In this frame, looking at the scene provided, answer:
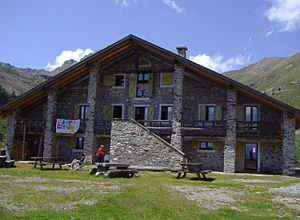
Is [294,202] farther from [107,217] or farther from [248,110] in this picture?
[248,110]

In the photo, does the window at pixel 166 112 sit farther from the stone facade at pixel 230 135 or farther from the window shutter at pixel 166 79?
the stone facade at pixel 230 135

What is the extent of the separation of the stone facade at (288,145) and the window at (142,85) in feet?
33.7

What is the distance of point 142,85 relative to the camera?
23.0 metres

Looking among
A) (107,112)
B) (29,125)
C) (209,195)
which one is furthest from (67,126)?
Answer: (209,195)

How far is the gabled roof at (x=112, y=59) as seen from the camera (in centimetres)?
1872

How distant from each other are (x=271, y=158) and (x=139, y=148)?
9011 millimetres

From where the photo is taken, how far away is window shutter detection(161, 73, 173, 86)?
22169mm

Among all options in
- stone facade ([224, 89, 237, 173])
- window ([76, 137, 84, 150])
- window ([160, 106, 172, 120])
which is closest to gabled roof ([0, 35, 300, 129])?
stone facade ([224, 89, 237, 173])

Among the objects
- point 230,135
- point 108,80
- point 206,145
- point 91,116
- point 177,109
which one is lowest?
point 206,145

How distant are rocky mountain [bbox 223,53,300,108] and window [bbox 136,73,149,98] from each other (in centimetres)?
4023

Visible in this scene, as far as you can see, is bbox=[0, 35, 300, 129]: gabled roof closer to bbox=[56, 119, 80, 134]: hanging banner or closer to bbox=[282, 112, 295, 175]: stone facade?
bbox=[282, 112, 295, 175]: stone facade

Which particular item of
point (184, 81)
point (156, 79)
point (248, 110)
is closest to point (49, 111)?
point (156, 79)

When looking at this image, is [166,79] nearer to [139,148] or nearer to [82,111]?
[139,148]

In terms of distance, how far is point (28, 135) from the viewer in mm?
25266
